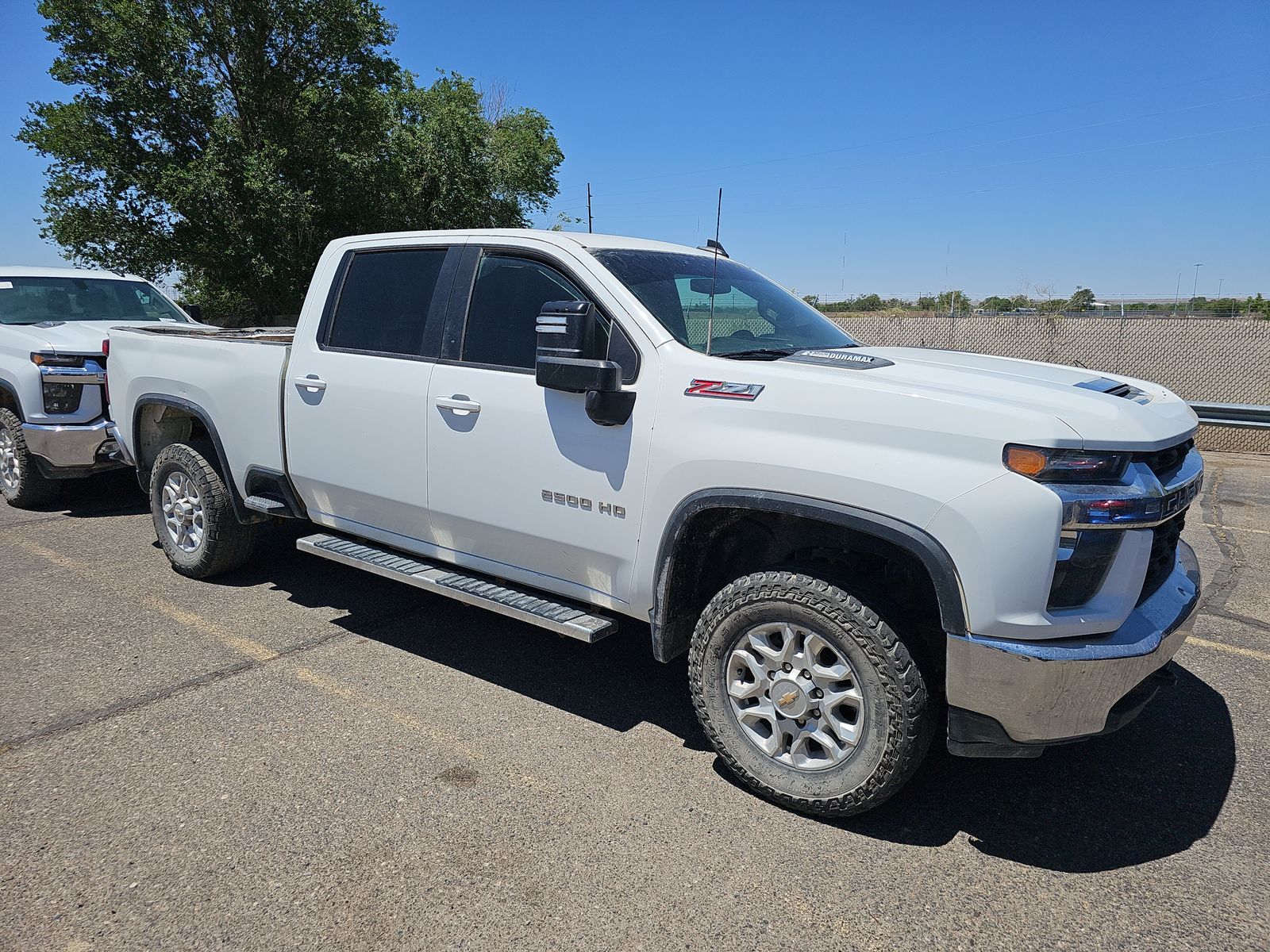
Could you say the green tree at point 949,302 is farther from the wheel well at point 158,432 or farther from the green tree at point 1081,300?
→ the wheel well at point 158,432

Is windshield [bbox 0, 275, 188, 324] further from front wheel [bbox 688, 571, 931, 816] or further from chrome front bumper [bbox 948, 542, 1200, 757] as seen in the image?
chrome front bumper [bbox 948, 542, 1200, 757]

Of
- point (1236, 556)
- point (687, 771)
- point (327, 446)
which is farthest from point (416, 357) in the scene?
point (1236, 556)

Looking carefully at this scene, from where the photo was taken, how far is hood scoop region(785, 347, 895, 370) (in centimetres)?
318

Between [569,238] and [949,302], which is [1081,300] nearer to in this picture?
[949,302]

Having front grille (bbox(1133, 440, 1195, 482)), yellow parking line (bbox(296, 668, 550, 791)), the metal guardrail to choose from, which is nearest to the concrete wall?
the metal guardrail

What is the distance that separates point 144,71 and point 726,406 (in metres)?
20.2

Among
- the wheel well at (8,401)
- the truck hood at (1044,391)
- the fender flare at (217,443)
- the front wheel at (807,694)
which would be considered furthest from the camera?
the wheel well at (8,401)

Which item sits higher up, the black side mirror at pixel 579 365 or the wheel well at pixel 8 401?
the black side mirror at pixel 579 365

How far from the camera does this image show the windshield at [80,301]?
7.73 m

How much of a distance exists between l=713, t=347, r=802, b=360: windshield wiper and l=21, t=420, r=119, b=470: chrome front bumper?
561cm

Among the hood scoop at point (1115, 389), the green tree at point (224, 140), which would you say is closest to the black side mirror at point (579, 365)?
the hood scoop at point (1115, 389)

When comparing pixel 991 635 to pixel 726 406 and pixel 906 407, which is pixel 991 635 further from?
pixel 726 406

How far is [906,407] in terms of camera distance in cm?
273

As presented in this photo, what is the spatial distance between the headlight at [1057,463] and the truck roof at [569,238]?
2.00 meters
